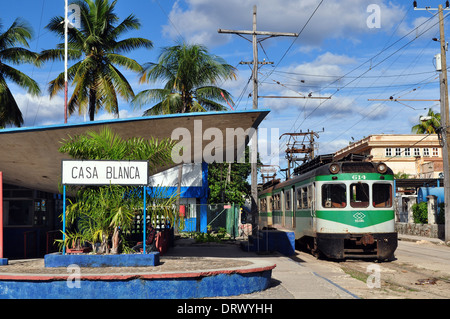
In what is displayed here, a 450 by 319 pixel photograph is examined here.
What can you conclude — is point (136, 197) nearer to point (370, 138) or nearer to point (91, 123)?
point (91, 123)

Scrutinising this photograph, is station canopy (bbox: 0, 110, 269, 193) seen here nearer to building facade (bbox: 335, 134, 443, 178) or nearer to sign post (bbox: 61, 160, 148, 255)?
sign post (bbox: 61, 160, 148, 255)

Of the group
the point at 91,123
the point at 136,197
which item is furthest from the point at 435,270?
the point at 91,123

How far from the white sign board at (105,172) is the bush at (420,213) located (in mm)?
27129

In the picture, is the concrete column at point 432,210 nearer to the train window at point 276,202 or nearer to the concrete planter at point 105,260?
the train window at point 276,202

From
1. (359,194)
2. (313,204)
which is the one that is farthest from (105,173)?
(359,194)

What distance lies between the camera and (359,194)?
16859 mm

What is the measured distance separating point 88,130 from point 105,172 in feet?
5.41

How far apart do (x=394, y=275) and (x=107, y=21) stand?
22278 millimetres

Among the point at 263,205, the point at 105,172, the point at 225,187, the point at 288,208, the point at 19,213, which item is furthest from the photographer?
the point at 225,187

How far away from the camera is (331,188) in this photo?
1691cm

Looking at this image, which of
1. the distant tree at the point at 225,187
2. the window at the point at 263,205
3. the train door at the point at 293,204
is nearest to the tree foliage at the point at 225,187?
the distant tree at the point at 225,187

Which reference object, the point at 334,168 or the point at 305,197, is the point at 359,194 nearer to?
the point at 334,168

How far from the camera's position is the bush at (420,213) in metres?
34.3

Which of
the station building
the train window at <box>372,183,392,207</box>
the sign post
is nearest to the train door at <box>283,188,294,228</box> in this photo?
the station building
